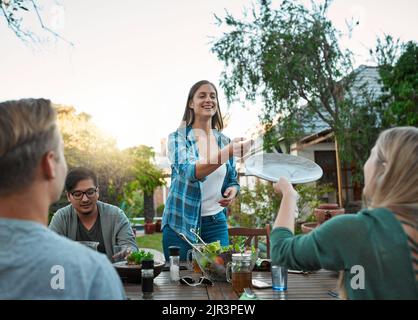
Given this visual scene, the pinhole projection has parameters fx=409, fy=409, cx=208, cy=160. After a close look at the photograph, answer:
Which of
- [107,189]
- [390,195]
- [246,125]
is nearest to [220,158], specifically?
[390,195]

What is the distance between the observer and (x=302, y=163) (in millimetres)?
1641

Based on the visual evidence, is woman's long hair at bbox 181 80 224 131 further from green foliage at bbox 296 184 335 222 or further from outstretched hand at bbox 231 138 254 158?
green foliage at bbox 296 184 335 222

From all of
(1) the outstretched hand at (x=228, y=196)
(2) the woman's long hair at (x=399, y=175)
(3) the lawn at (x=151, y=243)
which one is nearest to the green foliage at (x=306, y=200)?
(3) the lawn at (x=151, y=243)

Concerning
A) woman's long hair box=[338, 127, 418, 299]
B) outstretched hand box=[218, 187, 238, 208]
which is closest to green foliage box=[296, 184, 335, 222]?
outstretched hand box=[218, 187, 238, 208]

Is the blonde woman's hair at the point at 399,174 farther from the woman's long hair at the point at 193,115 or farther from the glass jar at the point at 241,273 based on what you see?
the woman's long hair at the point at 193,115

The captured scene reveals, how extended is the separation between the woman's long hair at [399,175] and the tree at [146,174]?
8.07 meters

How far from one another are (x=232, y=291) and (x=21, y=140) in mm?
1009

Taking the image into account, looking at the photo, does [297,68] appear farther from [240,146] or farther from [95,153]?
[95,153]

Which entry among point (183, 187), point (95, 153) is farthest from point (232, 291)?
point (95, 153)

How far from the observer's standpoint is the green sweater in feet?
3.08

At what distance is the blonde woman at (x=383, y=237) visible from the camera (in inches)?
37.0

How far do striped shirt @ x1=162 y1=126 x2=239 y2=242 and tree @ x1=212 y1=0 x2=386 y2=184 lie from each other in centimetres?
277

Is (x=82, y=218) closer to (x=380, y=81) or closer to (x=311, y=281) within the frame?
(x=311, y=281)

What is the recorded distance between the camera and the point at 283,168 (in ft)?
5.19
